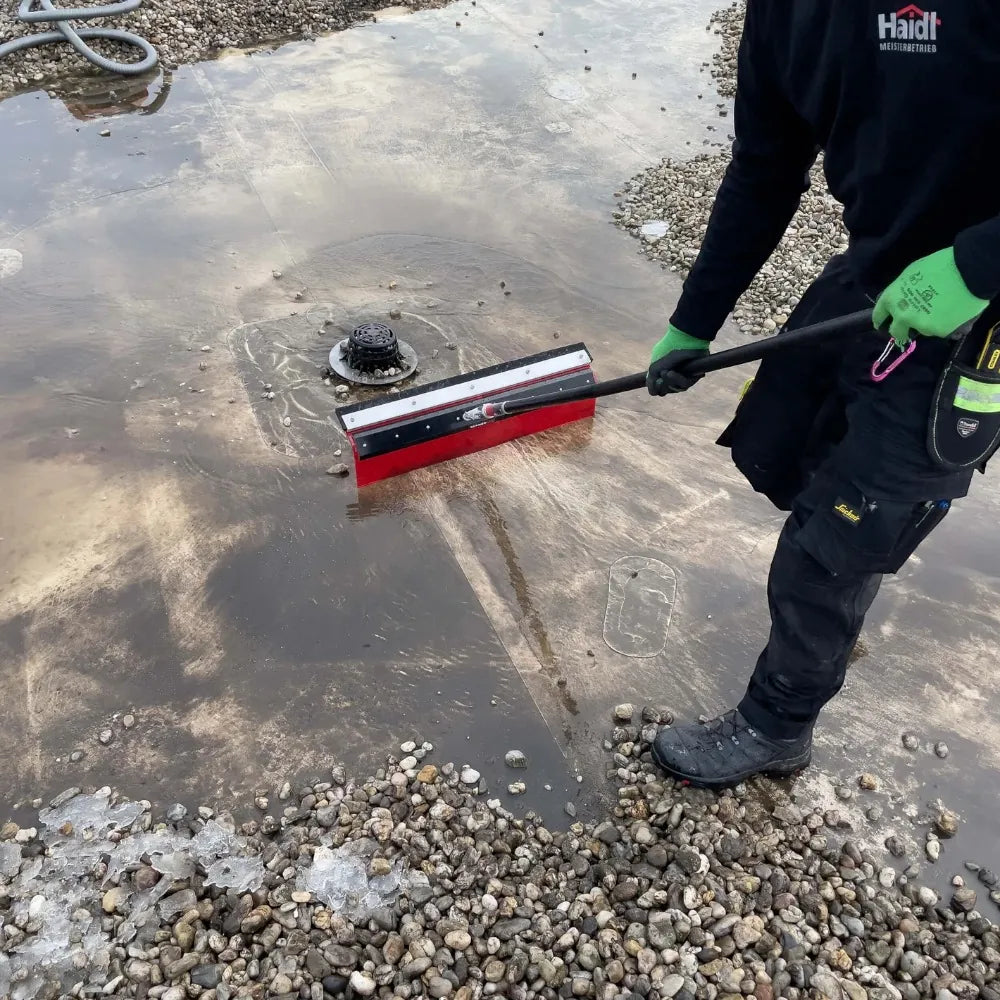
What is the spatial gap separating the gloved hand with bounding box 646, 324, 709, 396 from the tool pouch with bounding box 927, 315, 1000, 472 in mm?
811

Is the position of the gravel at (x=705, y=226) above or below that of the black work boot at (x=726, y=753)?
above

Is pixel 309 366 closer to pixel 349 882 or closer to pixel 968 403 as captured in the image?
pixel 349 882

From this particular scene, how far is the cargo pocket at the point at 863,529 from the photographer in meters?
1.98

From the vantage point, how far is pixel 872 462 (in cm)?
198

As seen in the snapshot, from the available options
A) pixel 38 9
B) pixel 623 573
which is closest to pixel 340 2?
pixel 38 9

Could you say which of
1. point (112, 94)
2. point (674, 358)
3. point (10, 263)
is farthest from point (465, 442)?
point (112, 94)

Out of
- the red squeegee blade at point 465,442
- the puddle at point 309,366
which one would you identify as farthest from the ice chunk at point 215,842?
the puddle at point 309,366

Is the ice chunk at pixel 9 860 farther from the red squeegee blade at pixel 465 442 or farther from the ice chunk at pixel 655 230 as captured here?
the ice chunk at pixel 655 230

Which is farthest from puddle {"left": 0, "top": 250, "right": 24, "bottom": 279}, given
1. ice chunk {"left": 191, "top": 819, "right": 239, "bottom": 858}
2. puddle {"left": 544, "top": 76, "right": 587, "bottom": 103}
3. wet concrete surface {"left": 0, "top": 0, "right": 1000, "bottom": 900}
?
puddle {"left": 544, "top": 76, "right": 587, "bottom": 103}

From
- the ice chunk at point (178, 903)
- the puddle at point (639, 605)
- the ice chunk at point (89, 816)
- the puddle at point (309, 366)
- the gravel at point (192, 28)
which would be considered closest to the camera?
the ice chunk at point (178, 903)

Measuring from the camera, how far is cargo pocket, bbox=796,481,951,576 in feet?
6.50

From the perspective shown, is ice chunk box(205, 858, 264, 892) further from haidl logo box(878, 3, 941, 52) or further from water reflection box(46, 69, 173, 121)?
water reflection box(46, 69, 173, 121)

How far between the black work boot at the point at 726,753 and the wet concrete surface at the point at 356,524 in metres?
→ 0.18

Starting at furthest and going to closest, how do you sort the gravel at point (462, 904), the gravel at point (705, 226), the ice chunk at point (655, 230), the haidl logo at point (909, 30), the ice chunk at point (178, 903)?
the ice chunk at point (655, 230) < the gravel at point (705, 226) < the ice chunk at point (178, 903) < the gravel at point (462, 904) < the haidl logo at point (909, 30)
